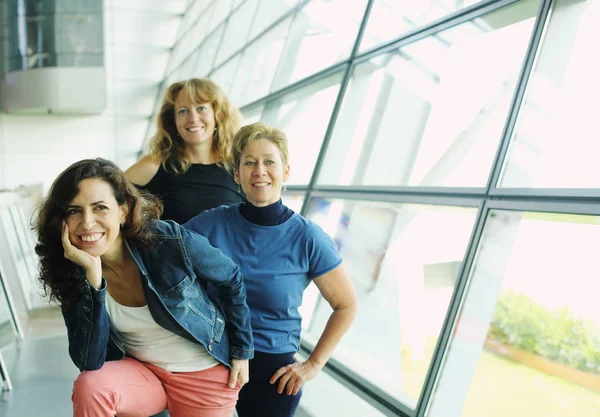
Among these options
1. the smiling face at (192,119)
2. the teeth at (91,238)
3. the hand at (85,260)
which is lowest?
the hand at (85,260)

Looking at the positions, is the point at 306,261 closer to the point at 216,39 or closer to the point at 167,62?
the point at 216,39

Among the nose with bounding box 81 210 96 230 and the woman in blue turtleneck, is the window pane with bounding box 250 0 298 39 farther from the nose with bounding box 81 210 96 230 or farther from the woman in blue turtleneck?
the nose with bounding box 81 210 96 230

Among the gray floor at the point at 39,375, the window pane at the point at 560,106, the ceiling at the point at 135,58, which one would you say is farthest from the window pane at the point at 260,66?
the ceiling at the point at 135,58

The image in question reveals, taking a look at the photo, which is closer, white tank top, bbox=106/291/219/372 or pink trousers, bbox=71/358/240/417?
pink trousers, bbox=71/358/240/417

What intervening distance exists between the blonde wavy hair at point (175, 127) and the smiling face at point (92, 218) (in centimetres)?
81

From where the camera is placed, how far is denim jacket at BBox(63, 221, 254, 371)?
1671mm

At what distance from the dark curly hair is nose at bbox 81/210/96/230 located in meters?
0.07

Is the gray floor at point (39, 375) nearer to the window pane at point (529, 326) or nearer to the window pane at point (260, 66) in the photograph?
the window pane at point (529, 326)

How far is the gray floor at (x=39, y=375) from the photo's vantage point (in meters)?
Answer: 3.19

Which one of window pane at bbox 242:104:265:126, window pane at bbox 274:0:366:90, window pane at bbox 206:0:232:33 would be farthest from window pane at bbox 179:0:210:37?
window pane at bbox 274:0:366:90

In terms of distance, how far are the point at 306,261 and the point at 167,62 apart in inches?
550

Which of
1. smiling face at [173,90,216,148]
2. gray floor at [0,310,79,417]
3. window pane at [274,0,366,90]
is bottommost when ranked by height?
gray floor at [0,310,79,417]

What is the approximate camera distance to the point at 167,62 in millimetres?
14781

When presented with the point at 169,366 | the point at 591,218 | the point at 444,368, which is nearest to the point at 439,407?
the point at 444,368
